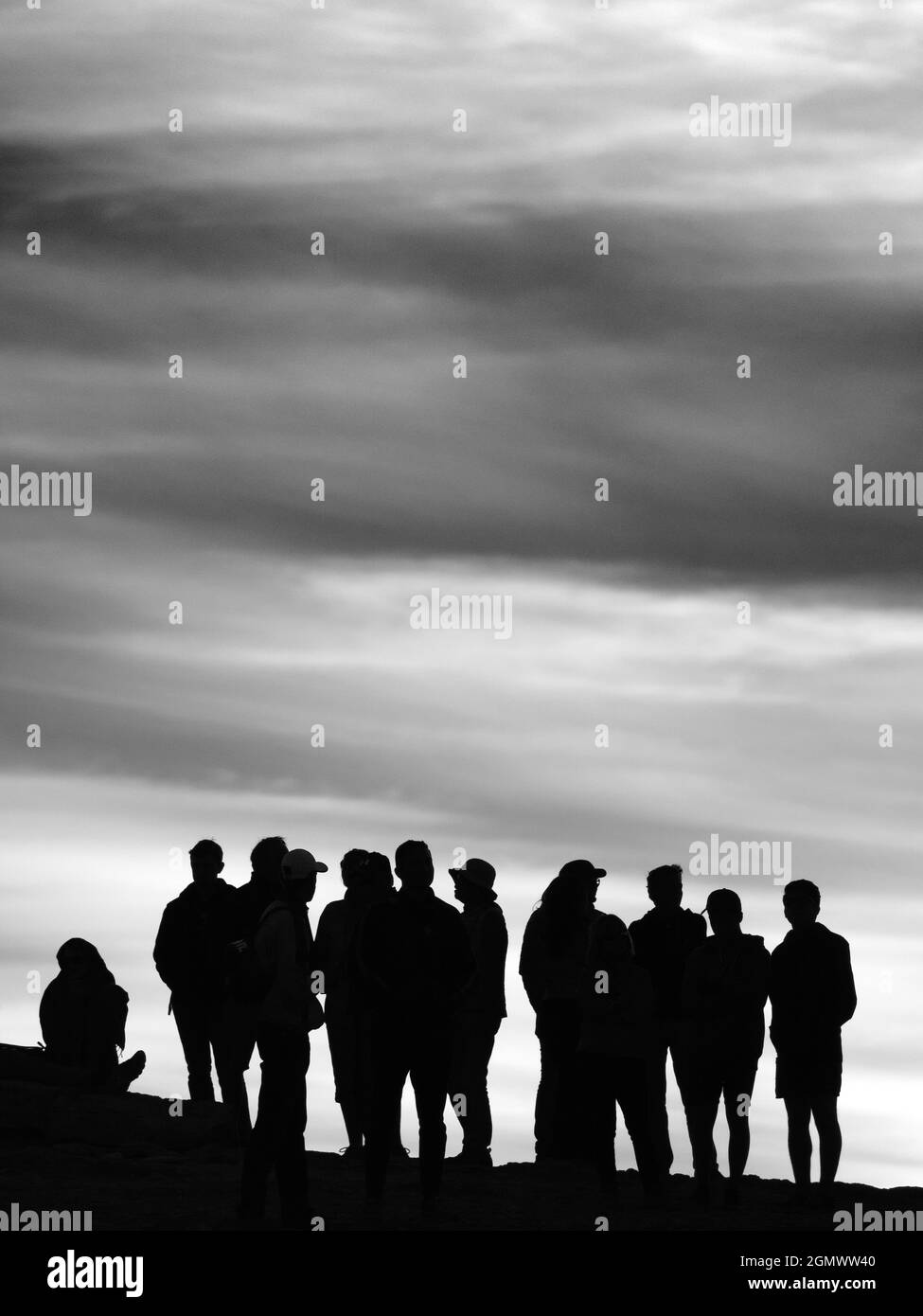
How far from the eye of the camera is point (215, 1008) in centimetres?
1653

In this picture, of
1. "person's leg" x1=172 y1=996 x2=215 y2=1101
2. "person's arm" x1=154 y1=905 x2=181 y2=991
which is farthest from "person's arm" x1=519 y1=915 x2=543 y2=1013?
"person's arm" x1=154 y1=905 x2=181 y2=991

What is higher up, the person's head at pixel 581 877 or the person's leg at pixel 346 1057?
the person's head at pixel 581 877

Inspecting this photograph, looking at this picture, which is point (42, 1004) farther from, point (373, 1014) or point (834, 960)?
point (834, 960)

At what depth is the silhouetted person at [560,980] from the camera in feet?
51.5

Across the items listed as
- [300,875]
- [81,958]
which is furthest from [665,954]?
[81,958]

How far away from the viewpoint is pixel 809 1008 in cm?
1488

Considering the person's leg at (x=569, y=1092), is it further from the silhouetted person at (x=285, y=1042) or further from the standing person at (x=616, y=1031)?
the silhouetted person at (x=285, y=1042)

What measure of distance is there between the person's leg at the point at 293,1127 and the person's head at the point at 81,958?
4186 mm

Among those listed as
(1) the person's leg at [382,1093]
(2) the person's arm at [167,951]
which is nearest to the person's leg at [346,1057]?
(2) the person's arm at [167,951]

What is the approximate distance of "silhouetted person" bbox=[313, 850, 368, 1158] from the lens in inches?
656

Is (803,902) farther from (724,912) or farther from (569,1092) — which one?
(569,1092)

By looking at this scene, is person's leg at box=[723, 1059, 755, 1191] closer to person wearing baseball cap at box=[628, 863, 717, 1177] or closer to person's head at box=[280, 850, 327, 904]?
person wearing baseball cap at box=[628, 863, 717, 1177]
